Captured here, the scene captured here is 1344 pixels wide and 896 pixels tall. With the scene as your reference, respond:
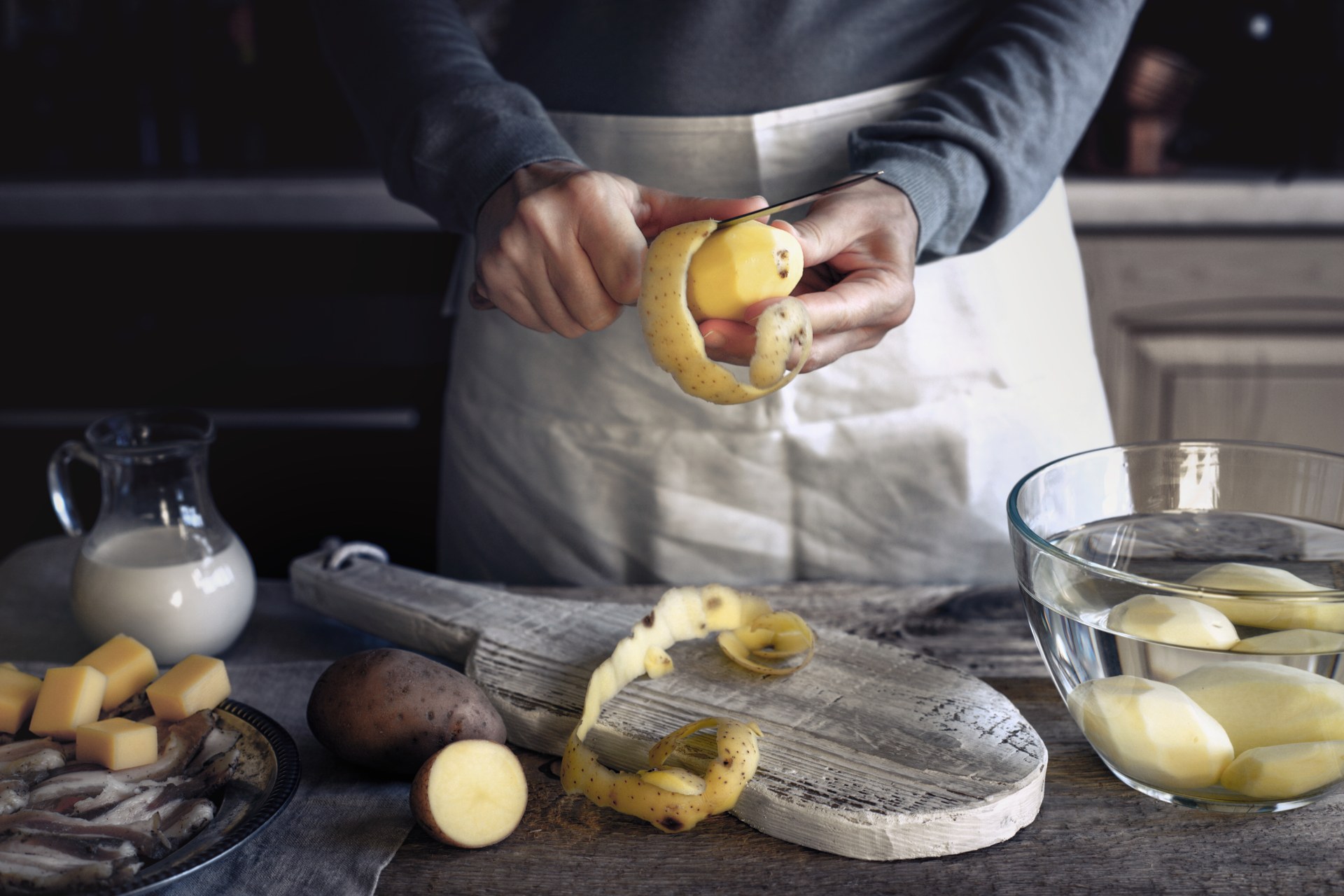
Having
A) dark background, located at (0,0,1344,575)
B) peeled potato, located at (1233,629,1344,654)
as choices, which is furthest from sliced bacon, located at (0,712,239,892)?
dark background, located at (0,0,1344,575)

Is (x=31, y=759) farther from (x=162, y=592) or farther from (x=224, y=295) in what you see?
(x=224, y=295)

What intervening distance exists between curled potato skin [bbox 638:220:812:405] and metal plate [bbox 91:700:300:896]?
33 centimetres

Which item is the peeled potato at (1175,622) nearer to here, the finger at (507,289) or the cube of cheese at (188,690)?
the finger at (507,289)

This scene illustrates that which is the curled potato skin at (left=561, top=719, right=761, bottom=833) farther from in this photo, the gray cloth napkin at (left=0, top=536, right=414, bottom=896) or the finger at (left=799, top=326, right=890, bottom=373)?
the finger at (left=799, top=326, right=890, bottom=373)

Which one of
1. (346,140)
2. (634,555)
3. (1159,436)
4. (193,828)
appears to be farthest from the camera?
(346,140)

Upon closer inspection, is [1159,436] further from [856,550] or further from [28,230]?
[28,230]

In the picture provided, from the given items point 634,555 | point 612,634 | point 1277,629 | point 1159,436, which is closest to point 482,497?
point 634,555

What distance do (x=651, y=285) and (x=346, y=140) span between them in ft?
5.58

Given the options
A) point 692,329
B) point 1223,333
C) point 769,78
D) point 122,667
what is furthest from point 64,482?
point 1223,333

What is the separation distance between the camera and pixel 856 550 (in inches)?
45.8

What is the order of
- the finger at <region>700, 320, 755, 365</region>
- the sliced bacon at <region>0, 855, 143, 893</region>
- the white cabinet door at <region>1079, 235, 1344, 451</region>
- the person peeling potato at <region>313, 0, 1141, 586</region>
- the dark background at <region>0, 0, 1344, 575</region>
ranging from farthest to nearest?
the dark background at <region>0, 0, 1344, 575</region>
the white cabinet door at <region>1079, 235, 1344, 451</region>
the person peeling potato at <region>313, 0, 1141, 586</region>
the finger at <region>700, 320, 755, 365</region>
the sliced bacon at <region>0, 855, 143, 893</region>

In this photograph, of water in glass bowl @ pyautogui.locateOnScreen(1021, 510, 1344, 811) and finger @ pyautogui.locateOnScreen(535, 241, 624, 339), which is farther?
finger @ pyautogui.locateOnScreen(535, 241, 624, 339)

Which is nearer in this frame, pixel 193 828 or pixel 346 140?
pixel 193 828

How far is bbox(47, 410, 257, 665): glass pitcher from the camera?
89cm
